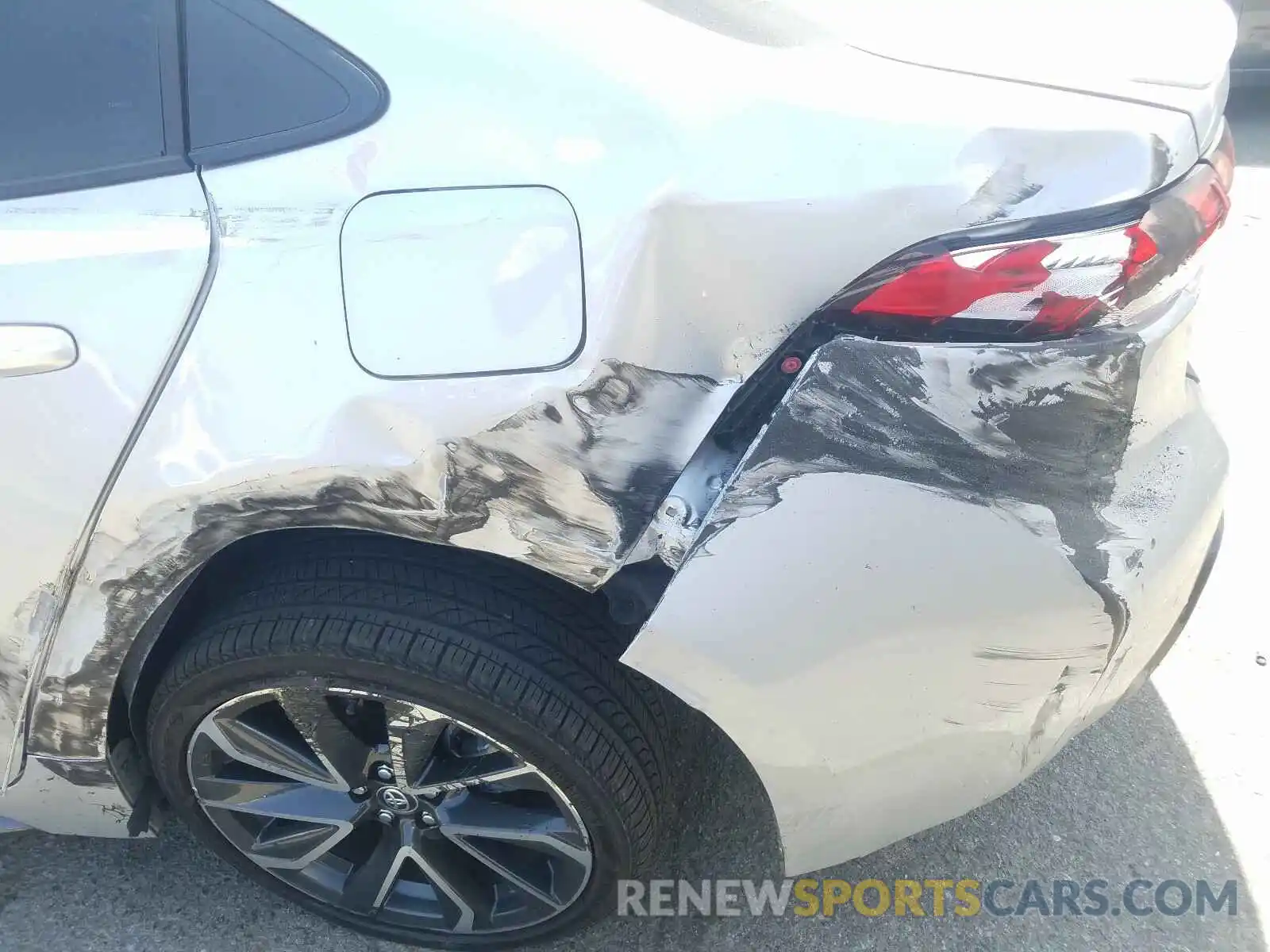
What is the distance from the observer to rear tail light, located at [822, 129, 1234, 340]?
49.7 inches

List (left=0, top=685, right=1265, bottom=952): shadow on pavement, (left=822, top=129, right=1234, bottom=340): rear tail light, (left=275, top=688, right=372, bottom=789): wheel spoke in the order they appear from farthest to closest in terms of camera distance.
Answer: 1. (left=0, top=685, right=1265, bottom=952): shadow on pavement
2. (left=275, top=688, right=372, bottom=789): wheel spoke
3. (left=822, top=129, right=1234, bottom=340): rear tail light

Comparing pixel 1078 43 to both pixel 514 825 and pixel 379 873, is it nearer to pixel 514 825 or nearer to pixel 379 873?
pixel 514 825

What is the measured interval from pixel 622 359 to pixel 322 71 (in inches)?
22.5

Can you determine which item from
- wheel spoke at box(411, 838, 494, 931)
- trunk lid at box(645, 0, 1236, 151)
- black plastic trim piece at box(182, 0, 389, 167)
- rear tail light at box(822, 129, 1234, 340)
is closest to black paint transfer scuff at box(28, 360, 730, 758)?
rear tail light at box(822, 129, 1234, 340)

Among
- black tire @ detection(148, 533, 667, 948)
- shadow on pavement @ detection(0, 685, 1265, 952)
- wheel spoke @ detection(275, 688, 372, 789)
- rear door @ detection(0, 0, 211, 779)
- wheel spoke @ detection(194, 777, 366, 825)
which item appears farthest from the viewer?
shadow on pavement @ detection(0, 685, 1265, 952)

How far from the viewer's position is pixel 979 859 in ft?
6.81

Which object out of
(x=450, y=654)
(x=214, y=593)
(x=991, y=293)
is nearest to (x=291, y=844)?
(x=214, y=593)

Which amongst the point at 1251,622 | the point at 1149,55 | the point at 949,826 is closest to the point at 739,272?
the point at 1149,55

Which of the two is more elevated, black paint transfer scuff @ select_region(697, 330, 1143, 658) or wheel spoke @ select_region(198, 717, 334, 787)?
black paint transfer scuff @ select_region(697, 330, 1143, 658)

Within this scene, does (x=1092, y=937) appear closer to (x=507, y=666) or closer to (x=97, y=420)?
(x=507, y=666)

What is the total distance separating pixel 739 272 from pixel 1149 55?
72cm
